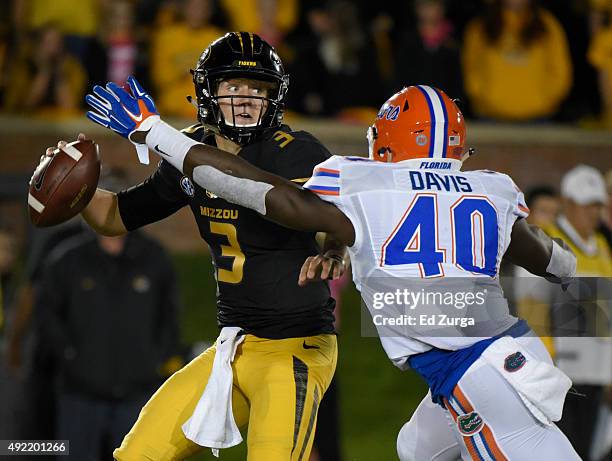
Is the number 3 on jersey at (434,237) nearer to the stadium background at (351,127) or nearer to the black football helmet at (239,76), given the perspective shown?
the black football helmet at (239,76)

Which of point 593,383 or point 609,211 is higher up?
point 609,211

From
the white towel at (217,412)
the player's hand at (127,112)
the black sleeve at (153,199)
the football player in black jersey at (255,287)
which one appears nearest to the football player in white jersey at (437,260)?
the player's hand at (127,112)

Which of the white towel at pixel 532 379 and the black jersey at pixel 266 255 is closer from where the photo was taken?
the white towel at pixel 532 379

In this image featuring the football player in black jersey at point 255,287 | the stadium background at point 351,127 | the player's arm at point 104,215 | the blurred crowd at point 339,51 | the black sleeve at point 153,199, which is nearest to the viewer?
the football player in black jersey at point 255,287

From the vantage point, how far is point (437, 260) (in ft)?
13.7

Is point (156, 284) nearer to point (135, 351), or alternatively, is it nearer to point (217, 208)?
point (135, 351)

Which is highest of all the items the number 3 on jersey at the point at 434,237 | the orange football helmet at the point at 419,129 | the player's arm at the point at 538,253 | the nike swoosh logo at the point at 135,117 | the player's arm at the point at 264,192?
the nike swoosh logo at the point at 135,117

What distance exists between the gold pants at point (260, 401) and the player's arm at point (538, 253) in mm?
768

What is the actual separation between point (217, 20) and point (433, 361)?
6238mm

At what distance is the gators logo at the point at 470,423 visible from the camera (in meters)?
4.09

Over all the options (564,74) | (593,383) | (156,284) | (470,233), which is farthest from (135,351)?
(564,74)

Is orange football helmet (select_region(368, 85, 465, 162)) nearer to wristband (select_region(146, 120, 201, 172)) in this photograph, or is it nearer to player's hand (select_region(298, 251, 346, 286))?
player's hand (select_region(298, 251, 346, 286))

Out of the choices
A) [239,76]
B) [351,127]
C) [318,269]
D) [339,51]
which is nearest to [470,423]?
[318,269]

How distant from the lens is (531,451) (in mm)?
4039
